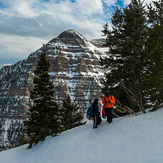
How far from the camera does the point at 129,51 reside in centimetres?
1320

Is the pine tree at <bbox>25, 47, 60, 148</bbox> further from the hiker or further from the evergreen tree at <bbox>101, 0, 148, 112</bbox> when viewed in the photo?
the evergreen tree at <bbox>101, 0, 148, 112</bbox>

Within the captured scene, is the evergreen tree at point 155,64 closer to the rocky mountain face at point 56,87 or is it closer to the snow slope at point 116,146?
the snow slope at point 116,146

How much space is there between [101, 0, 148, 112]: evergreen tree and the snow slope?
4442mm

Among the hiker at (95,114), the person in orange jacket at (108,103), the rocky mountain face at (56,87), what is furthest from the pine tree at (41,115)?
the rocky mountain face at (56,87)

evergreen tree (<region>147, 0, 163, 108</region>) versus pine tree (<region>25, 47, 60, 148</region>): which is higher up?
evergreen tree (<region>147, 0, 163, 108</region>)

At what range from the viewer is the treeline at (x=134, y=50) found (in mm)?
11305

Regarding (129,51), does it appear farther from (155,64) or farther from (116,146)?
(116,146)

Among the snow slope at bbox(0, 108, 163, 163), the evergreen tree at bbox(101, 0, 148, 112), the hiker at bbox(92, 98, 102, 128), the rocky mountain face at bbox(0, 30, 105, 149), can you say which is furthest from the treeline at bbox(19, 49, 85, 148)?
the rocky mountain face at bbox(0, 30, 105, 149)

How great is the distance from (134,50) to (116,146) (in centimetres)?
840

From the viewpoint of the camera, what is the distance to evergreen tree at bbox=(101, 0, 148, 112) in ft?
40.2

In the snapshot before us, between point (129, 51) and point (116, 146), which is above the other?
point (129, 51)

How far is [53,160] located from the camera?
7.69m

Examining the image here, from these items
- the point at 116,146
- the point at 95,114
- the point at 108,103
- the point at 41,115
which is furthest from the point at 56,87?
the point at 116,146

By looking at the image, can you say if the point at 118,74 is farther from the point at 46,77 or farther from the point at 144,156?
the point at 144,156
